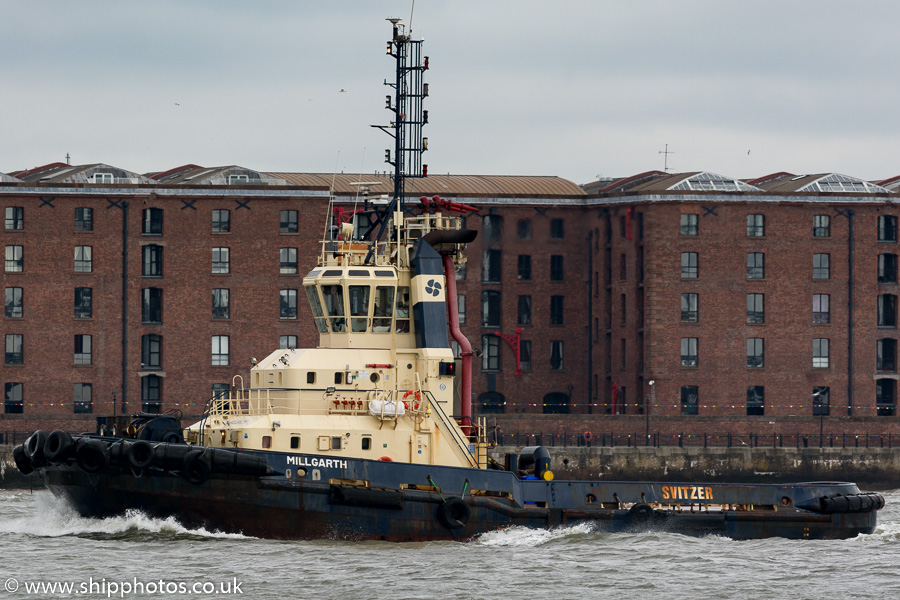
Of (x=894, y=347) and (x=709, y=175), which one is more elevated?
(x=709, y=175)

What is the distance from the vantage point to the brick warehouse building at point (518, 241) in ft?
243

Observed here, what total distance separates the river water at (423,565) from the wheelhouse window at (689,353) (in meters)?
38.1

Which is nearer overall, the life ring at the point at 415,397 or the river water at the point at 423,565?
the river water at the point at 423,565

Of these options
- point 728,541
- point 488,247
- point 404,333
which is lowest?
point 728,541

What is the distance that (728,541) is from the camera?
121ft

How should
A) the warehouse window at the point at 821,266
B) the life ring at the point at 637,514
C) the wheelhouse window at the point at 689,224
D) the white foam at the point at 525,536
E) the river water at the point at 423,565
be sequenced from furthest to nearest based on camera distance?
the warehouse window at the point at 821,266
the wheelhouse window at the point at 689,224
the life ring at the point at 637,514
the white foam at the point at 525,536
the river water at the point at 423,565

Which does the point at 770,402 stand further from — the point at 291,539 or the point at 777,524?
the point at 291,539

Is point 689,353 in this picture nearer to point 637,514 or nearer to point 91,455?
point 637,514

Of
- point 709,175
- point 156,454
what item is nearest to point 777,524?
point 156,454

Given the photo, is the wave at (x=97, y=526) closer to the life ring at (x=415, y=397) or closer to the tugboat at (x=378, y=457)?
the tugboat at (x=378, y=457)

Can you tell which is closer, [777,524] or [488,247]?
[777,524]

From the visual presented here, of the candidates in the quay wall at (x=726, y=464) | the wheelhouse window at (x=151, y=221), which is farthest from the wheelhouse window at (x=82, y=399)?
the quay wall at (x=726, y=464)

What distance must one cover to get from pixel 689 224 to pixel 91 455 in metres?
46.4

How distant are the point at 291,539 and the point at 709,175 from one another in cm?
4863
